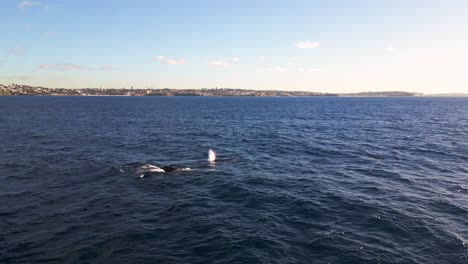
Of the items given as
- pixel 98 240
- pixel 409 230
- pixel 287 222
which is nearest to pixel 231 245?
pixel 287 222

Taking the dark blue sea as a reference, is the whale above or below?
above

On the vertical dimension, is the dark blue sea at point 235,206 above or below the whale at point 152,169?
below

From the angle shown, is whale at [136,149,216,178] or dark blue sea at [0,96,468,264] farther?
whale at [136,149,216,178]

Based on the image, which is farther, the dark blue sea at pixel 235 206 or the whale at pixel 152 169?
the whale at pixel 152 169

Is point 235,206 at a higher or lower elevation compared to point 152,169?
lower

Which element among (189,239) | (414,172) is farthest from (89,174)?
(414,172)

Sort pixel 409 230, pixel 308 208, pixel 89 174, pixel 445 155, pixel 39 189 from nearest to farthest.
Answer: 1. pixel 409 230
2. pixel 308 208
3. pixel 39 189
4. pixel 89 174
5. pixel 445 155

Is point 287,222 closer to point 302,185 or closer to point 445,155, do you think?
point 302,185

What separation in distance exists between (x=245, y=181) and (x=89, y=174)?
17249 mm

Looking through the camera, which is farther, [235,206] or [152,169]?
[152,169]

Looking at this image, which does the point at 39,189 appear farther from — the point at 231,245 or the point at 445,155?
the point at 445,155

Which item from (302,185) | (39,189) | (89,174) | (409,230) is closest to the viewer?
(409,230)

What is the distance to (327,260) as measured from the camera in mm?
17453

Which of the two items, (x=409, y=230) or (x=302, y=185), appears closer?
(x=409, y=230)
